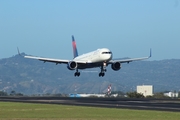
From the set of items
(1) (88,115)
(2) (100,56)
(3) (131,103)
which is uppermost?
(2) (100,56)

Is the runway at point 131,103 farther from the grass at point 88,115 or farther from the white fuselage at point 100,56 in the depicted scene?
the white fuselage at point 100,56

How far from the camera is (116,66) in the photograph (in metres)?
101

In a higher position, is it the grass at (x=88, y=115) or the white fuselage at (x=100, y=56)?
the white fuselage at (x=100, y=56)

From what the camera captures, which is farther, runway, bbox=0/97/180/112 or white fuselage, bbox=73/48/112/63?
white fuselage, bbox=73/48/112/63

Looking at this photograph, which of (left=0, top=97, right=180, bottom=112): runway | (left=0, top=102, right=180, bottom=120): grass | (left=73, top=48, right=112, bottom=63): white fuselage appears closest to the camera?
(left=0, top=102, right=180, bottom=120): grass

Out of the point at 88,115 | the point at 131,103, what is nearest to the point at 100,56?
the point at 131,103

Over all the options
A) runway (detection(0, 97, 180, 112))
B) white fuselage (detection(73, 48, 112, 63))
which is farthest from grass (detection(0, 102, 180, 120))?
white fuselage (detection(73, 48, 112, 63))

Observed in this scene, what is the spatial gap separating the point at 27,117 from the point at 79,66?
54.9 meters

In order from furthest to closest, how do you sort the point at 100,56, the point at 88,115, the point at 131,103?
1. the point at 100,56
2. the point at 131,103
3. the point at 88,115

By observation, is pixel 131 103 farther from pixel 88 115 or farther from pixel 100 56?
pixel 100 56

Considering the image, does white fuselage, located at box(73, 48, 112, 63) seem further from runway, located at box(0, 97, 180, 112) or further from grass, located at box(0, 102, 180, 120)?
grass, located at box(0, 102, 180, 120)

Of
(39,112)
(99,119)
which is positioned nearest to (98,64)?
(39,112)

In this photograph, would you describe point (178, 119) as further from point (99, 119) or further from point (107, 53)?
point (107, 53)

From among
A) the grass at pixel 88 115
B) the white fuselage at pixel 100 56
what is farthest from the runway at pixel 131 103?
the white fuselage at pixel 100 56
